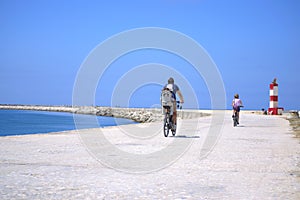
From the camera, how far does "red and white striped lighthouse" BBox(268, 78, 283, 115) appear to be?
1592 inches

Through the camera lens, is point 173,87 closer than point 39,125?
Yes

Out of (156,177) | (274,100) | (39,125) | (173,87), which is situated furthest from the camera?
(39,125)

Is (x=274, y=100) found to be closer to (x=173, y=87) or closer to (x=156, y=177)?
(x=173, y=87)

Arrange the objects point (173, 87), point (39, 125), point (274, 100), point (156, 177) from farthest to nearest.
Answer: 1. point (39, 125)
2. point (274, 100)
3. point (173, 87)
4. point (156, 177)

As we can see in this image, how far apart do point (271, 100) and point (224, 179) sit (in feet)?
123

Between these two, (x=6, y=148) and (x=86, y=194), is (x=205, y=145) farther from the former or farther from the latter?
(x=86, y=194)

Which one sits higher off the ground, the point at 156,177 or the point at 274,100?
the point at 274,100

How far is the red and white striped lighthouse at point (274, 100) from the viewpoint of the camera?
40434 millimetres

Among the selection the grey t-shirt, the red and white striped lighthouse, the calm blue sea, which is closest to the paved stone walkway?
the grey t-shirt

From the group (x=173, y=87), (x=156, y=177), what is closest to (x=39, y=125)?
(x=173, y=87)

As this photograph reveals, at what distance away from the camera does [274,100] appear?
4191 centimetres

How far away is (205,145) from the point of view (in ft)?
39.0

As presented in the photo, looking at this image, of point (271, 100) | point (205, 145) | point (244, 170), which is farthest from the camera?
point (271, 100)

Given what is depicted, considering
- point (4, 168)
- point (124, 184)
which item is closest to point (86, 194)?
point (124, 184)
